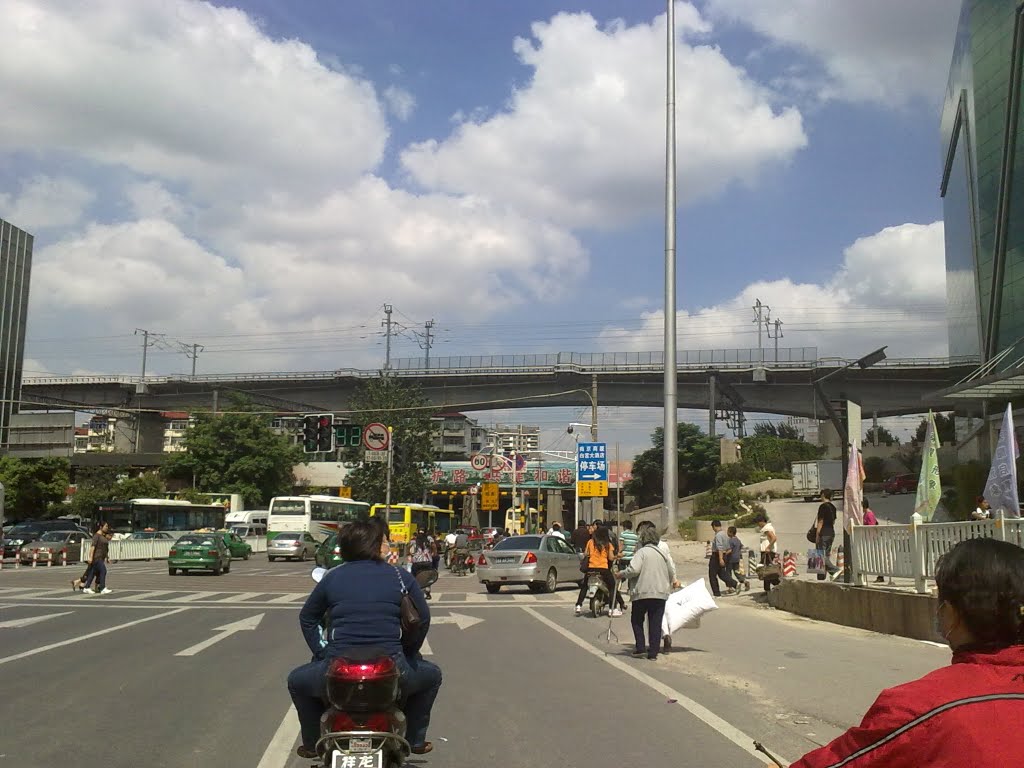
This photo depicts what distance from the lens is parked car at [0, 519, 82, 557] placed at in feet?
133

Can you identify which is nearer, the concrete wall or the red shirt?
the red shirt

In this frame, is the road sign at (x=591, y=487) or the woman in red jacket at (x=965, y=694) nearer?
the woman in red jacket at (x=965, y=694)

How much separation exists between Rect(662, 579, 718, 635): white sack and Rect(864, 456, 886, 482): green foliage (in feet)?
165

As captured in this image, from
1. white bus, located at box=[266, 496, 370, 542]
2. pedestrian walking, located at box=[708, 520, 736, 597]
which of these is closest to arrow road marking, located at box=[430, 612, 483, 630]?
pedestrian walking, located at box=[708, 520, 736, 597]

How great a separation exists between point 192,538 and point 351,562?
1176 inches

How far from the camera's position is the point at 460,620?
17094mm

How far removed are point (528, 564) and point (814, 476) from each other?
1168 inches

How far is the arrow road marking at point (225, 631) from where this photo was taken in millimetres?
11992

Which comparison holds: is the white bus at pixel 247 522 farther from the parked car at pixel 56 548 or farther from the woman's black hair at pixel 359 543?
the woman's black hair at pixel 359 543

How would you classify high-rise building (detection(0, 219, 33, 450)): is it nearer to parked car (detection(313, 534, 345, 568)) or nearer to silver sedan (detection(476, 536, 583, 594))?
parked car (detection(313, 534, 345, 568))

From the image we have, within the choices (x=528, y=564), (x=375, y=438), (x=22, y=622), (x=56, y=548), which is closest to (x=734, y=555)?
(x=528, y=564)

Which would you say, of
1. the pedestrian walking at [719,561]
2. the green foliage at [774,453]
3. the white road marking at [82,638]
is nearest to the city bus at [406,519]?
the green foliage at [774,453]

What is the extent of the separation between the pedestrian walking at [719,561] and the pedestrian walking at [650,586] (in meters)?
9.04

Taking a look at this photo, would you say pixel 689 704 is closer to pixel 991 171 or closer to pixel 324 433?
pixel 324 433
